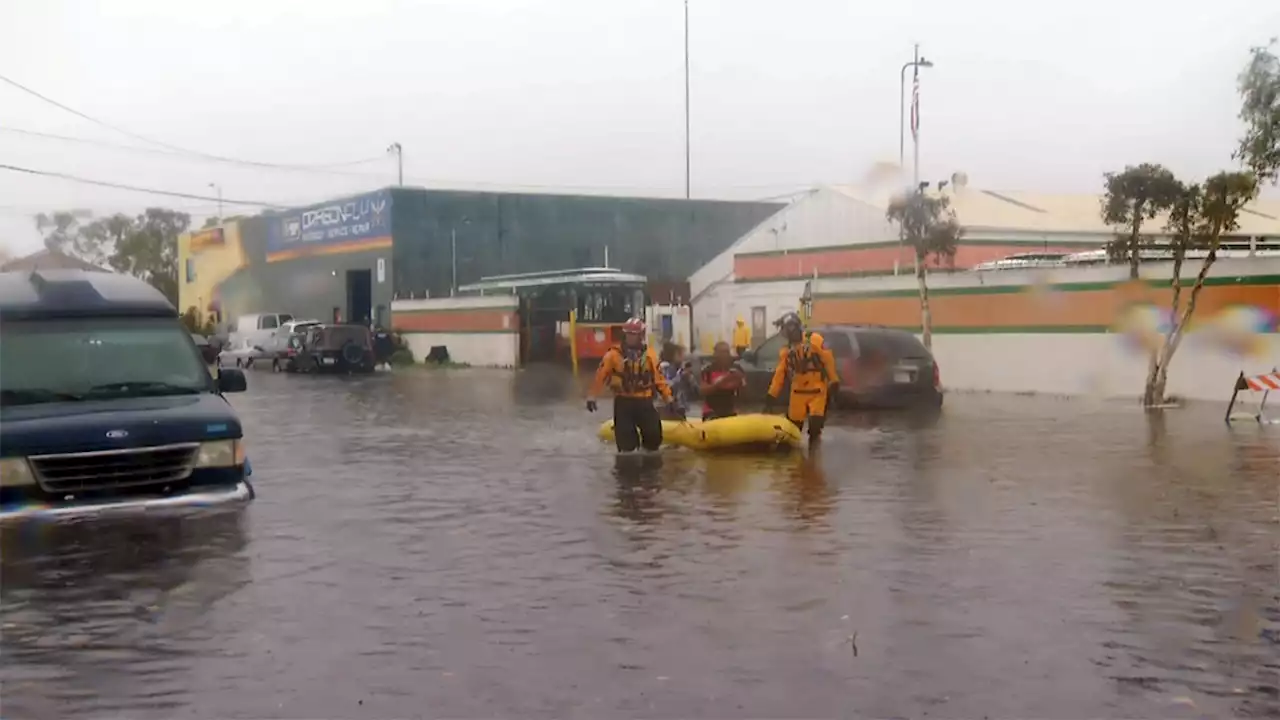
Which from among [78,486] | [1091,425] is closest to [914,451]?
[1091,425]

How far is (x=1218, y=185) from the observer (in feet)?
68.3

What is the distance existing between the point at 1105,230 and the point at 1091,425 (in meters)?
21.3

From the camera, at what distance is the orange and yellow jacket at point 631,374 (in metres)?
14.8

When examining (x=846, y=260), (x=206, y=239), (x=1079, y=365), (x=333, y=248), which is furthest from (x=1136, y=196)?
(x=206, y=239)

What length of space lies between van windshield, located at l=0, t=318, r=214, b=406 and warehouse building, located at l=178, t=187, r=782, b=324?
138 feet

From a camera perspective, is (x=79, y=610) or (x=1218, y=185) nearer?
(x=79, y=610)

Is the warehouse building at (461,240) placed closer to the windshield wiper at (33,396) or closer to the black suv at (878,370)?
the black suv at (878,370)

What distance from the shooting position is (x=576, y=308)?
44031mm

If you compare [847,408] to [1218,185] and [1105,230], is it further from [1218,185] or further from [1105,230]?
[1105,230]

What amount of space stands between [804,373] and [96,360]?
7.80m

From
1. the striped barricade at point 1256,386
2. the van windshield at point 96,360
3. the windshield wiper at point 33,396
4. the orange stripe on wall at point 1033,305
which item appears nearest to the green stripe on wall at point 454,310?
the orange stripe on wall at point 1033,305

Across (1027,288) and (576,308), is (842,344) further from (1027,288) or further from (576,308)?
(576,308)

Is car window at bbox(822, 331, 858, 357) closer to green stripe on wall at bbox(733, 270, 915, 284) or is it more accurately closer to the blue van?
green stripe on wall at bbox(733, 270, 915, 284)

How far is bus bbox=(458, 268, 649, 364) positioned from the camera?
140 ft
